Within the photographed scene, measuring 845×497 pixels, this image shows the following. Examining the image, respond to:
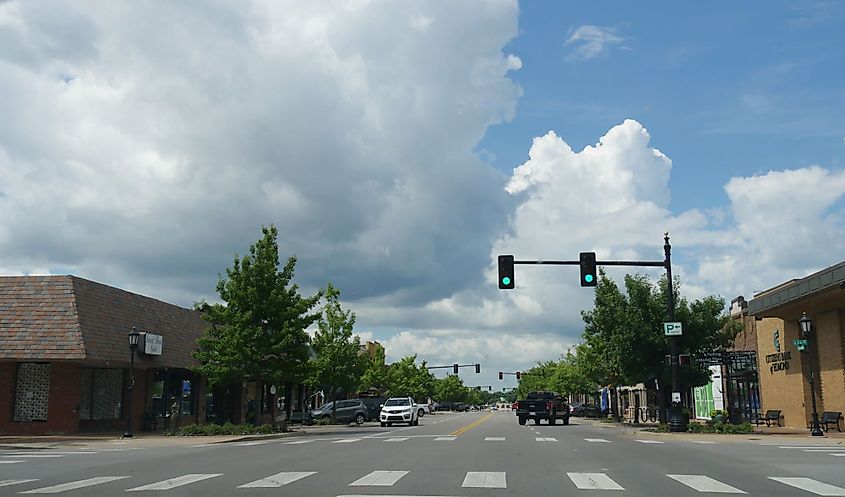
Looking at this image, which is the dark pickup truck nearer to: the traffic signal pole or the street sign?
the traffic signal pole

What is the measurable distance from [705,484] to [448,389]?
502ft

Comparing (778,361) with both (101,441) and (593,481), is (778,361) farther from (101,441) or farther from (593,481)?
(101,441)

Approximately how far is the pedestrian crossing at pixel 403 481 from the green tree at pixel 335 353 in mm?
37768

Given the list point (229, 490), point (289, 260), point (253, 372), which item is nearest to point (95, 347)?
point (253, 372)

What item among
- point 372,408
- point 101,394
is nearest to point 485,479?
point 101,394

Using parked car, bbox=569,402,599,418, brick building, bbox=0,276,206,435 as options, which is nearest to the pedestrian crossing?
brick building, bbox=0,276,206,435

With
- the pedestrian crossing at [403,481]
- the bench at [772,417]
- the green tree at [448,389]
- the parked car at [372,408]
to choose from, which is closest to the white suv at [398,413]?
the parked car at [372,408]

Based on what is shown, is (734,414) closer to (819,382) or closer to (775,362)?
(775,362)

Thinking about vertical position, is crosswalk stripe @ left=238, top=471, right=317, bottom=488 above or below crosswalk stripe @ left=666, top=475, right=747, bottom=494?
above

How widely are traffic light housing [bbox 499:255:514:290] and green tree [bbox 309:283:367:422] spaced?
2922cm

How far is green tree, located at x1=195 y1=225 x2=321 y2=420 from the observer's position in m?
36.2

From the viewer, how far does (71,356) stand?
31.0m

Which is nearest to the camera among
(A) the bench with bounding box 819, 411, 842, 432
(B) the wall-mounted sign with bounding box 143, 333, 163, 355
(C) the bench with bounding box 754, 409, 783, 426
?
(A) the bench with bounding box 819, 411, 842, 432

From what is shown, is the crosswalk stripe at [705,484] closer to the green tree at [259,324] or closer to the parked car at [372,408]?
the green tree at [259,324]
